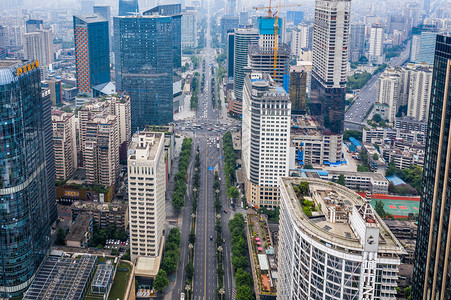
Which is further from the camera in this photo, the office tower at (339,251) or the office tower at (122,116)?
the office tower at (122,116)

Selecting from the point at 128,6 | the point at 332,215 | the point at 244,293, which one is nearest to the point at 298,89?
the point at 244,293

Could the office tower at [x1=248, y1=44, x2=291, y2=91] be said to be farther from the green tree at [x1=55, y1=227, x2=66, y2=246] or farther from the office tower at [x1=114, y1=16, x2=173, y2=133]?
the green tree at [x1=55, y1=227, x2=66, y2=246]

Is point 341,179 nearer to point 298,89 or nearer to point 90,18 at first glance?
point 298,89

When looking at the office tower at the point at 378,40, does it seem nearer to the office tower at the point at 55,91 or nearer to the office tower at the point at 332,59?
the office tower at the point at 332,59

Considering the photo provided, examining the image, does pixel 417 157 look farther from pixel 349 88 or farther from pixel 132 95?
pixel 349 88

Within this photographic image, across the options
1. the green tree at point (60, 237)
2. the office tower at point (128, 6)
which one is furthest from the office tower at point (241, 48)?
the green tree at point (60, 237)
